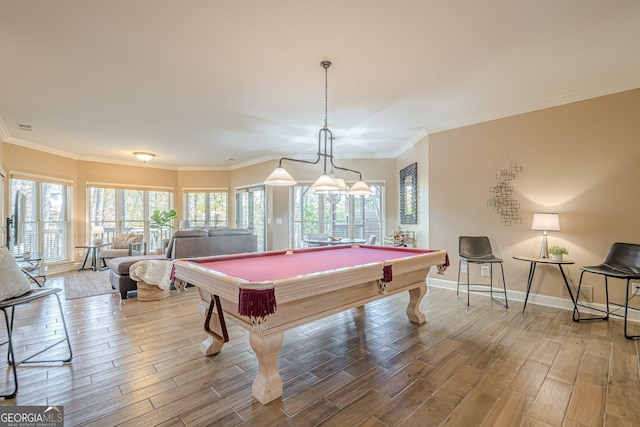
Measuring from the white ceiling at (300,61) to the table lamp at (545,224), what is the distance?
56.9 inches

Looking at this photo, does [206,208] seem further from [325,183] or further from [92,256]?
[325,183]

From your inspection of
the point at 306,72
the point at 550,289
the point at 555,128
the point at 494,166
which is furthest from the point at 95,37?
the point at 550,289

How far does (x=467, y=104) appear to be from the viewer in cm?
368

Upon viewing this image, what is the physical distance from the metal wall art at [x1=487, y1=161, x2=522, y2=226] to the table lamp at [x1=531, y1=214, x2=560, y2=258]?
1.09ft

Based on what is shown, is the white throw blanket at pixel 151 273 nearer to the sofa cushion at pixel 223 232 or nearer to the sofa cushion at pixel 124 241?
the sofa cushion at pixel 223 232

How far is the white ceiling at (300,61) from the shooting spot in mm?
2033

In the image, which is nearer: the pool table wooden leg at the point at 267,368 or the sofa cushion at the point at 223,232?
the pool table wooden leg at the point at 267,368

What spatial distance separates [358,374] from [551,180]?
11.4 feet

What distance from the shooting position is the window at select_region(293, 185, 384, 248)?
20.9ft

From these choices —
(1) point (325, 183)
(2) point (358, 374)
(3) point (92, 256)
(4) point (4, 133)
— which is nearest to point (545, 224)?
(1) point (325, 183)

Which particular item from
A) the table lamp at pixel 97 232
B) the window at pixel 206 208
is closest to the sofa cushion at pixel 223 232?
the window at pixel 206 208

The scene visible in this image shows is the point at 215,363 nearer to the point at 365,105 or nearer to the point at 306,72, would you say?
the point at 306,72

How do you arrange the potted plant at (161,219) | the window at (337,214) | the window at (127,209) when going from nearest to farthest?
1. the window at (337,214)
2. the window at (127,209)
3. the potted plant at (161,219)

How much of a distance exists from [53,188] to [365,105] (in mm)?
6675
